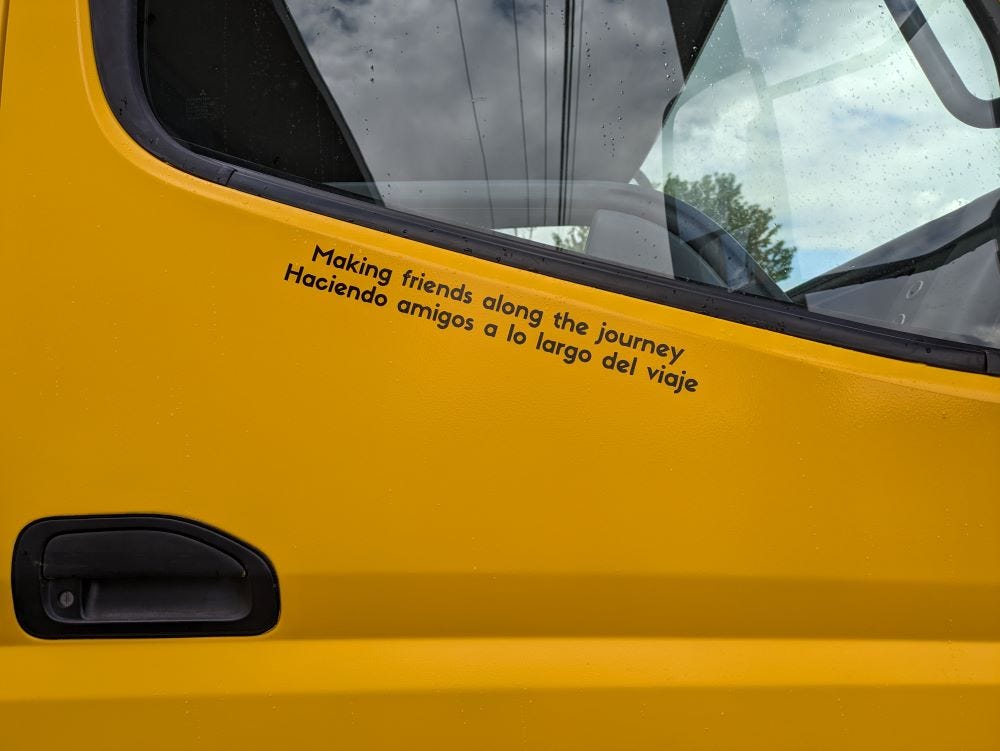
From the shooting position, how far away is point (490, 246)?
1136 mm

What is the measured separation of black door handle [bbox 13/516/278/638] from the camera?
3.64ft

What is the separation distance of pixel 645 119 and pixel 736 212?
0.64 ft

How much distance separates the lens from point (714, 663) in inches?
42.1

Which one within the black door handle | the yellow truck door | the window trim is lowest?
the black door handle

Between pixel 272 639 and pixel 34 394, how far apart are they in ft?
1.54

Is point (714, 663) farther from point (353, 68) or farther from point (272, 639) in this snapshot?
point (353, 68)

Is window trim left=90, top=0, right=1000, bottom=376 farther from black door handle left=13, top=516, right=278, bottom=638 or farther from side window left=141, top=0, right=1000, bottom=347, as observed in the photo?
black door handle left=13, top=516, right=278, bottom=638

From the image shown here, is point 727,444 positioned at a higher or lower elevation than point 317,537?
higher

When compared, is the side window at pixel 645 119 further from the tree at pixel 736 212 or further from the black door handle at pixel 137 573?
the black door handle at pixel 137 573

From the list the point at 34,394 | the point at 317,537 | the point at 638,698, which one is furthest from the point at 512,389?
the point at 34,394

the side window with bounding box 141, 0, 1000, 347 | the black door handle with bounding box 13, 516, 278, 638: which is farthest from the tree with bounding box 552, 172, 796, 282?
the black door handle with bounding box 13, 516, 278, 638

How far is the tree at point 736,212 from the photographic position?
121cm

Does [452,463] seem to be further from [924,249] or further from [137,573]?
[924,249]

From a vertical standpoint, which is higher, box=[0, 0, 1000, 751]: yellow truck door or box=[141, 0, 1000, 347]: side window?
box=[141, 0, 1000, 347]: side window
